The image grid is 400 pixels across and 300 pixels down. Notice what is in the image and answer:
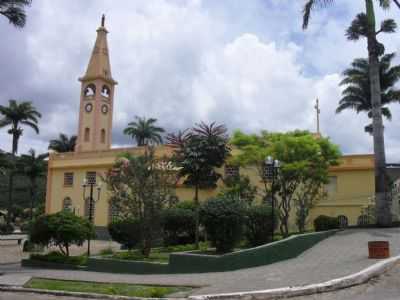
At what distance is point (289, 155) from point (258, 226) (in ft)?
23.5

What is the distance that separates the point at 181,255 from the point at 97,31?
42940 millimetres

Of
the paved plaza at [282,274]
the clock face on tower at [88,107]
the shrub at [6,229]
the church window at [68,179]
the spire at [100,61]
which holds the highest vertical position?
the spire at [100,61]

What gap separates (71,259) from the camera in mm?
15734

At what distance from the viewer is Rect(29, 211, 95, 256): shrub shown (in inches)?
639

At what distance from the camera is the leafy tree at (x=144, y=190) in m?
15.0

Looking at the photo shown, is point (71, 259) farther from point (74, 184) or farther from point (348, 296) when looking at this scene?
point (74, 184)

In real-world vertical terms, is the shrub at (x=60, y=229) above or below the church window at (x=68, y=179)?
below

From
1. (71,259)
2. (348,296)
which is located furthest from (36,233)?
(348,296)

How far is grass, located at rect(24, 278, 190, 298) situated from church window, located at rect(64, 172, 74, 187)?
2696 centimetres

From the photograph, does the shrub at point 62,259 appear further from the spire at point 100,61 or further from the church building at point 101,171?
the spire at point 100,61

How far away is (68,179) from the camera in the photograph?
124 ft

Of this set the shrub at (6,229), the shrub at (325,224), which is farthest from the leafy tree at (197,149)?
the shrub at (6,229)

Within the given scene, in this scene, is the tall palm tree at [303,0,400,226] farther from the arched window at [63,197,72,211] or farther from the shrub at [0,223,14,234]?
the shrub at [0,223,14,234]

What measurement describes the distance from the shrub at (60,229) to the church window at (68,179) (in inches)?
828
